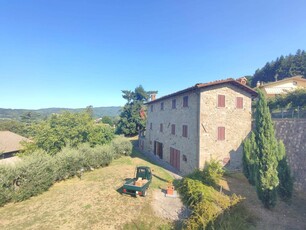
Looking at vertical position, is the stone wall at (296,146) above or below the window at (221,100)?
below

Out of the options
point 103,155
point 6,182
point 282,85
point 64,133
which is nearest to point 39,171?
point 6,182

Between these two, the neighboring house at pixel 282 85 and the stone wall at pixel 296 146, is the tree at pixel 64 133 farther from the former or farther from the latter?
the neighboring house at pixel 282 85

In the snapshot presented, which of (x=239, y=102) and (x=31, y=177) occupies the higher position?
(x=239, y=102)

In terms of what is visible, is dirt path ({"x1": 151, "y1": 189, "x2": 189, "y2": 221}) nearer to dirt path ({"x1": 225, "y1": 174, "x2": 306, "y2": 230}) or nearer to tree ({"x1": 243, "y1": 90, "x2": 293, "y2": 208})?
dirt path ({"x1": 225, "y1": 174, "x2": 306, "y2": 230})

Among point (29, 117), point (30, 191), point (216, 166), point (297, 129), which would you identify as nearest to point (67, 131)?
point (30, 191)

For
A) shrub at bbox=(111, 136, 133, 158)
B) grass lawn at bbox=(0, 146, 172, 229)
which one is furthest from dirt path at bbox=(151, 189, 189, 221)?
shrub at bbox=(111, 136, 133, 158)

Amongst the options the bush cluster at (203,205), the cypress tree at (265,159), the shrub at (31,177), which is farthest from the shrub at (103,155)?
the cypress tree at (265,159)

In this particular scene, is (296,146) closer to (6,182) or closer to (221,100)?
(221,100)

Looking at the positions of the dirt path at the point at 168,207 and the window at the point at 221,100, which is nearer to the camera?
the dirt path at the point at 168,207
